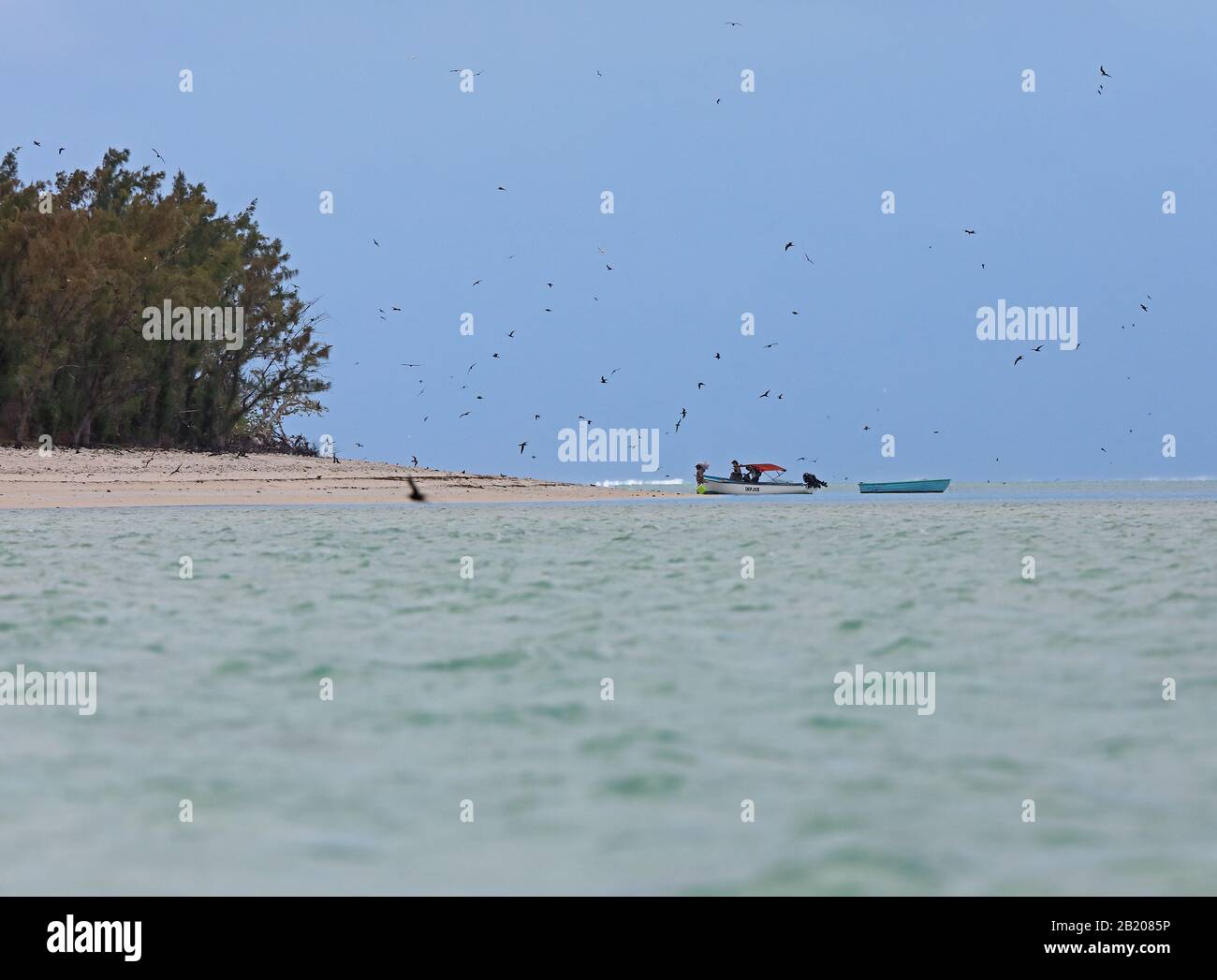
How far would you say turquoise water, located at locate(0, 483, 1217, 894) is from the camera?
691 cm

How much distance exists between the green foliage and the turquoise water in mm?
39132

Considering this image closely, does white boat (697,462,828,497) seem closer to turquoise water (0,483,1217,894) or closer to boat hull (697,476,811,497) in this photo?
boat hull (697,476,811,497)

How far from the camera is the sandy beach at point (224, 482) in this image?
4528cm

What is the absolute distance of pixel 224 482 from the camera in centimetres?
5206

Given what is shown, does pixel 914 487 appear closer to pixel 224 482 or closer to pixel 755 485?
pixel 755 485

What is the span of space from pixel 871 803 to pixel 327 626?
28.7 feet

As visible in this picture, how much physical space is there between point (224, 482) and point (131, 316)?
40.2 feet

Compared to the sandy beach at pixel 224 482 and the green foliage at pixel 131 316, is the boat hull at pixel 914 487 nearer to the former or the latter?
→ the sandy beach at pixel 224 482

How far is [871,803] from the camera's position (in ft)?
26.0

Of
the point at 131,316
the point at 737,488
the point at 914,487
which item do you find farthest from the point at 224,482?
the point at 914,487

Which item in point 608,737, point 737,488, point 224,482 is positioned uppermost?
point 224,482
